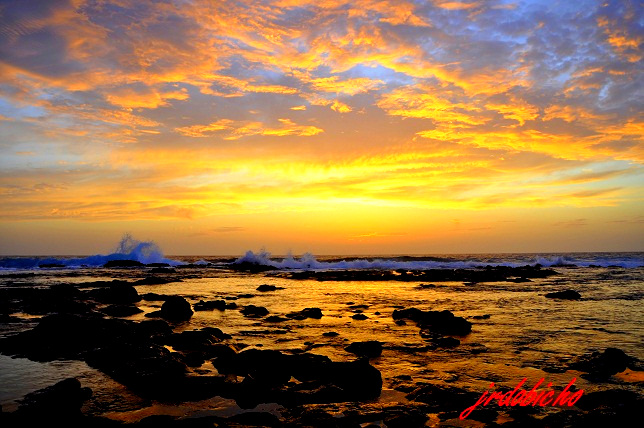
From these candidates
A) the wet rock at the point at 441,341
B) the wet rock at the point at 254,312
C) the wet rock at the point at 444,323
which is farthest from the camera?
the wet rock at the point at 254,312

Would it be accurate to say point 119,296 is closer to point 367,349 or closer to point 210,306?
point 210,306

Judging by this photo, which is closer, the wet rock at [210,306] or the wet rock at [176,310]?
the wet rock at [176,310]

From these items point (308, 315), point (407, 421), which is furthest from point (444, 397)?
point (308, 315)

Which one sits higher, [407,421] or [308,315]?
[407,421]

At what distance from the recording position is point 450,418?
687 centimetres

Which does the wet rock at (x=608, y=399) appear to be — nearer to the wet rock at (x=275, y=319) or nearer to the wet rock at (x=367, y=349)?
the wet rock at (x=367, y=349)

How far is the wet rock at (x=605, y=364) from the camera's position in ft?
30.5

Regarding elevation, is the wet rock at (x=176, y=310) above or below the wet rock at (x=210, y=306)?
above

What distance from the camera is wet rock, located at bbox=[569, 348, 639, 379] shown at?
9.30 meters

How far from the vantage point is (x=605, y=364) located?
9.61m

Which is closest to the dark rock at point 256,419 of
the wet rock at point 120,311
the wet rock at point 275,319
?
the wet rock at point 275,319

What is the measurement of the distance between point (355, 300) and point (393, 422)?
1892 cm

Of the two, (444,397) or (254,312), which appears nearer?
(444,397)
